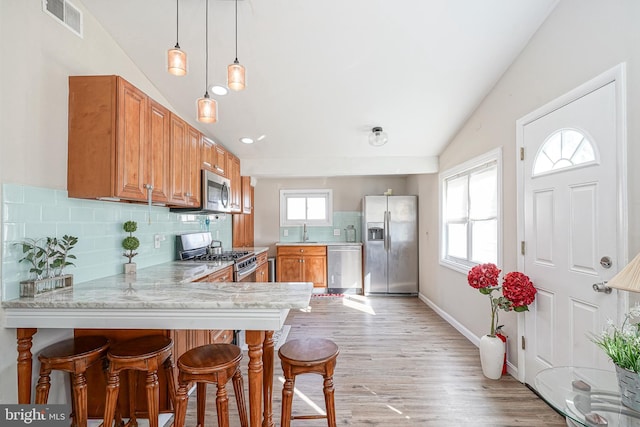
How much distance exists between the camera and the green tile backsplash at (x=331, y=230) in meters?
5.94

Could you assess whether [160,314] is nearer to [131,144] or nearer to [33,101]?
[131,144]

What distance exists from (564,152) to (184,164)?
2.93 m

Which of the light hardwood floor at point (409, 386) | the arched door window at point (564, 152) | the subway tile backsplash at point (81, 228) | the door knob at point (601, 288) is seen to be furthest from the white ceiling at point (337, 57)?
the light hardwood floor at point (409, 386)

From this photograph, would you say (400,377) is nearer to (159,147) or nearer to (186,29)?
(159,147)

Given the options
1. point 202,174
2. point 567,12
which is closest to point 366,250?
point 202,174

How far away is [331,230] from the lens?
5.98 m

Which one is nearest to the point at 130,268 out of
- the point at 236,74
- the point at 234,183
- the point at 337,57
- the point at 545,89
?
the point at 236,74

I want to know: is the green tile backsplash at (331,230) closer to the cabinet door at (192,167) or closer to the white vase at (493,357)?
the cabinet door at (192,167)

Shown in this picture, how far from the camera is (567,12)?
202 cm

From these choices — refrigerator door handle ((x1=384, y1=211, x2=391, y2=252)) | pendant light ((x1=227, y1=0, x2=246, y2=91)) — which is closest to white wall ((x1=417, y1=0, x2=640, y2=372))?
refrigerator door handle ((x1=384, y1=211, x2=391, y2=252))

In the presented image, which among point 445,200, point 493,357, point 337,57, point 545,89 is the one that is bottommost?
point 493,357

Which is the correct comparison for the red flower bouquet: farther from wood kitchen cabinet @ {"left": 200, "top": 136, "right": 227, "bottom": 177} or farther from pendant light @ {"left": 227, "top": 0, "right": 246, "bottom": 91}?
wood kitchen cabinet @ {"left": 200, "top": 136, "right": 227, "bottom": 177}

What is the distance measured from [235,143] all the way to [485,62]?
2.96 m

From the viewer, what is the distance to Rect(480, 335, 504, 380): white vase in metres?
2.49
